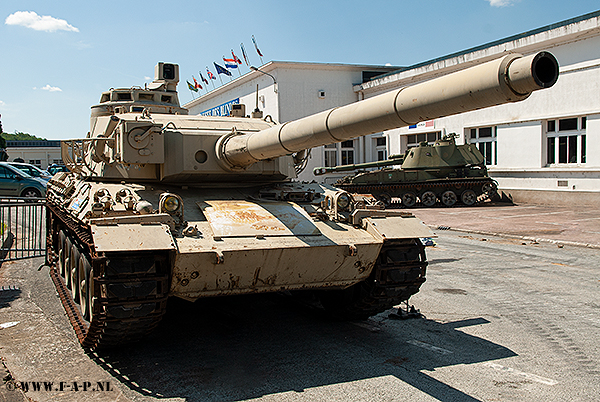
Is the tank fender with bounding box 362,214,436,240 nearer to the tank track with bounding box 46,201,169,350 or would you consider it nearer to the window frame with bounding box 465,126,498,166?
the tank track with bounding box 46,201,169,350

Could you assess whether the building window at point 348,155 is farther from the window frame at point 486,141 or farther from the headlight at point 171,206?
the headlight at point 171,206

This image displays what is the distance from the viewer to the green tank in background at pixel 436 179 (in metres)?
24.2

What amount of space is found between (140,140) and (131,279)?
2.25m

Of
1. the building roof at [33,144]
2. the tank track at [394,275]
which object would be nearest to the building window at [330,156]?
the tank track at [394,275]

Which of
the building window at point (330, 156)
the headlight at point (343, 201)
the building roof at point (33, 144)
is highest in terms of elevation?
the building roof at point (33, 144)

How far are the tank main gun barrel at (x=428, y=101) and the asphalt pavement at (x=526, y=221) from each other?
32.9 feet

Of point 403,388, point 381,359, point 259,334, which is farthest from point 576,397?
point 259,334

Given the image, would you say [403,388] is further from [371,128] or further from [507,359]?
[371,128]

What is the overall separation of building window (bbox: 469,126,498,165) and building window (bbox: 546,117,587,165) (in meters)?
3.00

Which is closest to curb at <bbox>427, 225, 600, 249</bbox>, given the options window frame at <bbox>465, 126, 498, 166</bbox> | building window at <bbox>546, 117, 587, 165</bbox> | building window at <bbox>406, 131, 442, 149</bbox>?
building window at <bbox>546, 117, 587, 165</bbox>

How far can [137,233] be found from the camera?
5305mm

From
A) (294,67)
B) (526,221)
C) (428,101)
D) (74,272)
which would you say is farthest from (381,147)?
(428,101)

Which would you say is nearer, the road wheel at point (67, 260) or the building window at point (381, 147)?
the road wheel at point (67, 260)

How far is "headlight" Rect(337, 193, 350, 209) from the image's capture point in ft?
22.1
